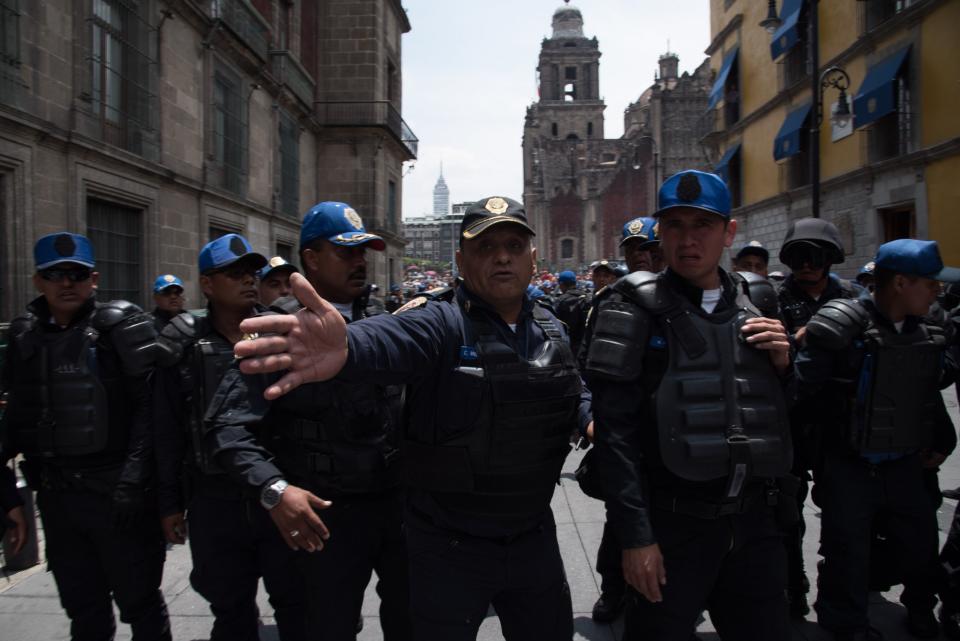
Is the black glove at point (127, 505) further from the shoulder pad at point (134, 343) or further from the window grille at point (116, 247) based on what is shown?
the window grille at point (116, 247)

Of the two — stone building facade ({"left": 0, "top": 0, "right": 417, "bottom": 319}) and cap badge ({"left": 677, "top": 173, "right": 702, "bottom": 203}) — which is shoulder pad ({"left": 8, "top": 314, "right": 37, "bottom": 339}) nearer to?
cap badge ({"left": 677, "top": 173, "right": 702, "bottom": 203})

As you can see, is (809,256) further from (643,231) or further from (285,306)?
(285,306)

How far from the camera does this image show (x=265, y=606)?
3857 millimetres

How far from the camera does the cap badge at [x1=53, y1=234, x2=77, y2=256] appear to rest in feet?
10.1

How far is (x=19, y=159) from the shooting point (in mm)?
6980

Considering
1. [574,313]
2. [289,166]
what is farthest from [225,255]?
[289,166]

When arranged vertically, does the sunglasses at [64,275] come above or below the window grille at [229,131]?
below

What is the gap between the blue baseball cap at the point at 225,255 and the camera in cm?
316

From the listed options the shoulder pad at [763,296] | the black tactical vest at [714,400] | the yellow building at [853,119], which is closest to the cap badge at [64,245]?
the black tactical vest at [714,400]

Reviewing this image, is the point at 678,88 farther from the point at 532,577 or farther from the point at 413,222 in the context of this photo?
the point at 413,222

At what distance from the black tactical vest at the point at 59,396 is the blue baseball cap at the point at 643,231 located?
3.63 metres

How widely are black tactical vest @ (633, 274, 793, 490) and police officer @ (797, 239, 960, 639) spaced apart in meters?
0.81

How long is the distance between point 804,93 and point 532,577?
1757 centimetres

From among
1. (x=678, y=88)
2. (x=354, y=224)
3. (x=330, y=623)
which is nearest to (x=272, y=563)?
(x=330, y=623)
